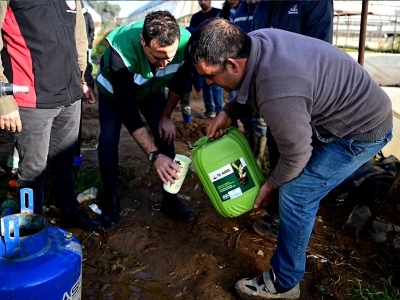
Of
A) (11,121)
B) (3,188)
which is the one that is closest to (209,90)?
(3,188)

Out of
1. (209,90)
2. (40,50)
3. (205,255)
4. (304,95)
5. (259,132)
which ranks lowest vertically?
(209,90)

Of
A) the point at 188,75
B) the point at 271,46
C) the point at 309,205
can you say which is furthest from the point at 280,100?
Answer: the point at 188,75

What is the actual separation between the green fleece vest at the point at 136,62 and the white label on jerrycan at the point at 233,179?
0.85m

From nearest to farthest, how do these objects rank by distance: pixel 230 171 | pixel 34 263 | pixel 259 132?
pixel 34 263 → pixel 230 171 → pixel 259 132

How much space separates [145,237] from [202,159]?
Answer: 1.02 metres

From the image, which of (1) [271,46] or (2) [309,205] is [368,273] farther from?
(1) [271,46]

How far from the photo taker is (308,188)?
2000mm

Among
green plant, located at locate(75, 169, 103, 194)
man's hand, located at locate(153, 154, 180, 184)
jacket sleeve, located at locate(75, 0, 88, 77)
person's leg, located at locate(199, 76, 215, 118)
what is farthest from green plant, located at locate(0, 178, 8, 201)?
person's leg, located at locate(199, 76, 215, 118)

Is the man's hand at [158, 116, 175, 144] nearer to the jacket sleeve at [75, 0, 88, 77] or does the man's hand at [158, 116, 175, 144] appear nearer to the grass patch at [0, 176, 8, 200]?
the jacket sleeve at [75, 0, 88, 77]

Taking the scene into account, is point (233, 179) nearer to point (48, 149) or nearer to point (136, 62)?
point (136, 62)

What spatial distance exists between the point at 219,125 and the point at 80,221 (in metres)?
1.39

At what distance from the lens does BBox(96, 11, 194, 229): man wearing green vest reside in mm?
2373

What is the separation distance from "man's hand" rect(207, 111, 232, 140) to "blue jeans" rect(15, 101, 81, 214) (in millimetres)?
971

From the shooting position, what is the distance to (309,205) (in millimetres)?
2045
